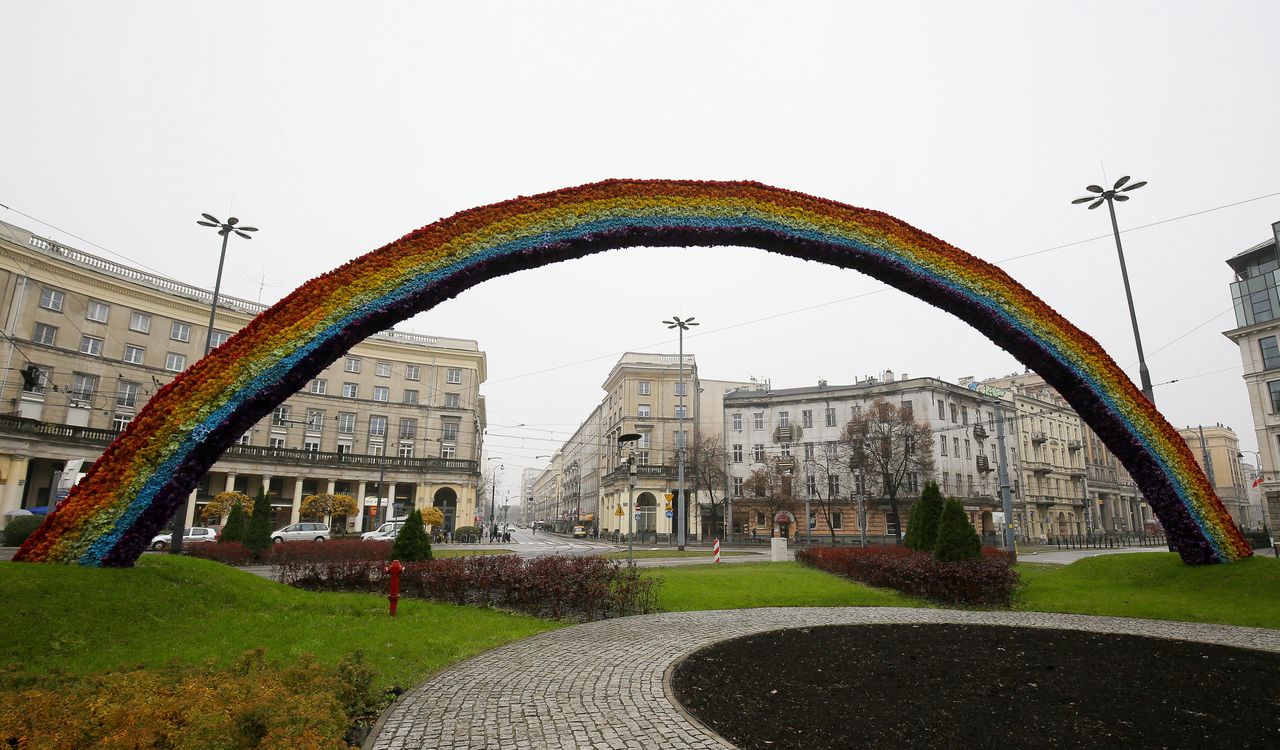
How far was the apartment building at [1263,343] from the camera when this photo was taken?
4603 centimetres

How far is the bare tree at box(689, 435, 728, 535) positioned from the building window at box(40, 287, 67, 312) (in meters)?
44.7

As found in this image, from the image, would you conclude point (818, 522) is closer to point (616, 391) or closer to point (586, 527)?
point (616, 391)

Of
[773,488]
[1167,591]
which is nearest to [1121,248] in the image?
[1167,591]

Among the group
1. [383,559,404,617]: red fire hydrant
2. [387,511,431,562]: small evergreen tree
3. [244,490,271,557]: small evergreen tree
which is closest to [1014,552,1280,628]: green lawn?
[383,559,404,617]: red fire hydrant

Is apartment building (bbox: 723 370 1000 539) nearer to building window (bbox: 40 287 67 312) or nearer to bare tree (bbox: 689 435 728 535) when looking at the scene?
bare tree (bbox: 689 435 728 535)

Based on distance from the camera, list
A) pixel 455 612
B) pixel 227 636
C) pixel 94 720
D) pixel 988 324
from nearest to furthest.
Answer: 1. pixel 94 720
2. pixel 227 636
3. pixel 455 612
4. pixel 988 324

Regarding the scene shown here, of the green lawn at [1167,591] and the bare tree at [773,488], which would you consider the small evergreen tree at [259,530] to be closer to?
the green lawn at [1167,591]

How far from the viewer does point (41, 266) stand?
1576 inches

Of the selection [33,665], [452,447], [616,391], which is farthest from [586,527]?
[33,665]

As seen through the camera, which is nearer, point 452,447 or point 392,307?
point 392,307

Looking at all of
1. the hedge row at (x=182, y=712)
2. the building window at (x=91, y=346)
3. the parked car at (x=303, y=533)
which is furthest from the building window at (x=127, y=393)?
the hedge row at (x=182, y=712)

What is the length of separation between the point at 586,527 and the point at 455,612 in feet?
240

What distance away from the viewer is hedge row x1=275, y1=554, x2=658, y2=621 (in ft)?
44.3

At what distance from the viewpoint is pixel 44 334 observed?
40.7 m
